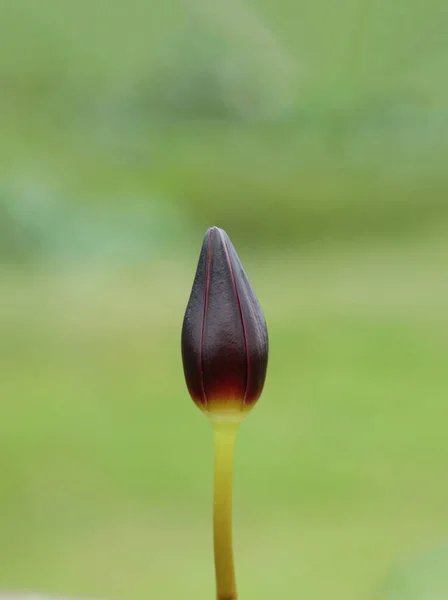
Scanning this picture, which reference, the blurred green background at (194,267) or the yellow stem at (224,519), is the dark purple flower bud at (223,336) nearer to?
the yellow stem at (224,519)

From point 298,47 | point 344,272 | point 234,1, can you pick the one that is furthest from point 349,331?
point 234,1

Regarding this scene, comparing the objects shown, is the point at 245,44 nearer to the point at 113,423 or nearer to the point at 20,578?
the point at 113,423

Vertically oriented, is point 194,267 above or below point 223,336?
above

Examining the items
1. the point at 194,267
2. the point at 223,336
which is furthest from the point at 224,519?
the point at 194,267

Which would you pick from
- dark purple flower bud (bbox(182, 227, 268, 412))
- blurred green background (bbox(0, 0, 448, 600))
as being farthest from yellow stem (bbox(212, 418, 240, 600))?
blurred green background (bbox(0, 0, 448, 600))

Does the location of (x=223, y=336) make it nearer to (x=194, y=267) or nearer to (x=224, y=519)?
(x=224, y=519)

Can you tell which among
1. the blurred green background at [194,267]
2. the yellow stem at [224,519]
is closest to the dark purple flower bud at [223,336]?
the yellow stem at [224,519]
